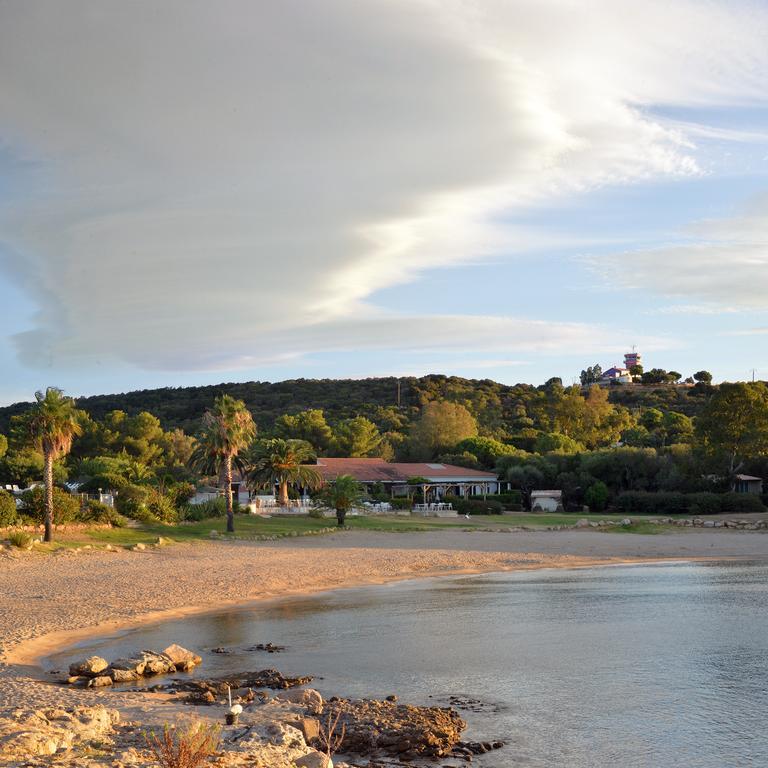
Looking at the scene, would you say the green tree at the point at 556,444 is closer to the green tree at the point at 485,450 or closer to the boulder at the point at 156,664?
the green tree at the point at 485,450

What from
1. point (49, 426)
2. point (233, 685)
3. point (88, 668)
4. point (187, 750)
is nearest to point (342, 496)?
point (49, 426)

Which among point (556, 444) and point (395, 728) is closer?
point (395, 728)

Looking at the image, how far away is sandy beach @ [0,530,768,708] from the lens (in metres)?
18.8

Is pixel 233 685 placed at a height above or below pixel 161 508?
below

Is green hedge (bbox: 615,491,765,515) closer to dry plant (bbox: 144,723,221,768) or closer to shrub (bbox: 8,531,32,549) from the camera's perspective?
shrub (bbox: 8,531,32,549)

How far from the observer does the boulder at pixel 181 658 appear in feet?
51.4

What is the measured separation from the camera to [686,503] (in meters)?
59.7

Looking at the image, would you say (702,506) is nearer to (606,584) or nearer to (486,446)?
(486,446)

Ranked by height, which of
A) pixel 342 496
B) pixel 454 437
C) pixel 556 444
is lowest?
pixel 342 496

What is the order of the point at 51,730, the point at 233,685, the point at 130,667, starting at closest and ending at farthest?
the point at 51,730 < the point at 233,685 < the point at 130,667

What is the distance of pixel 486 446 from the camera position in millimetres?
77125

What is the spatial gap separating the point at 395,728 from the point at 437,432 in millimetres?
72909

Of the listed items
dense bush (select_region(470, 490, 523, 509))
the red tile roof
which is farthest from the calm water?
the red tile roof

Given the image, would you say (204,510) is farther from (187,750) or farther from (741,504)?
(187,750)
